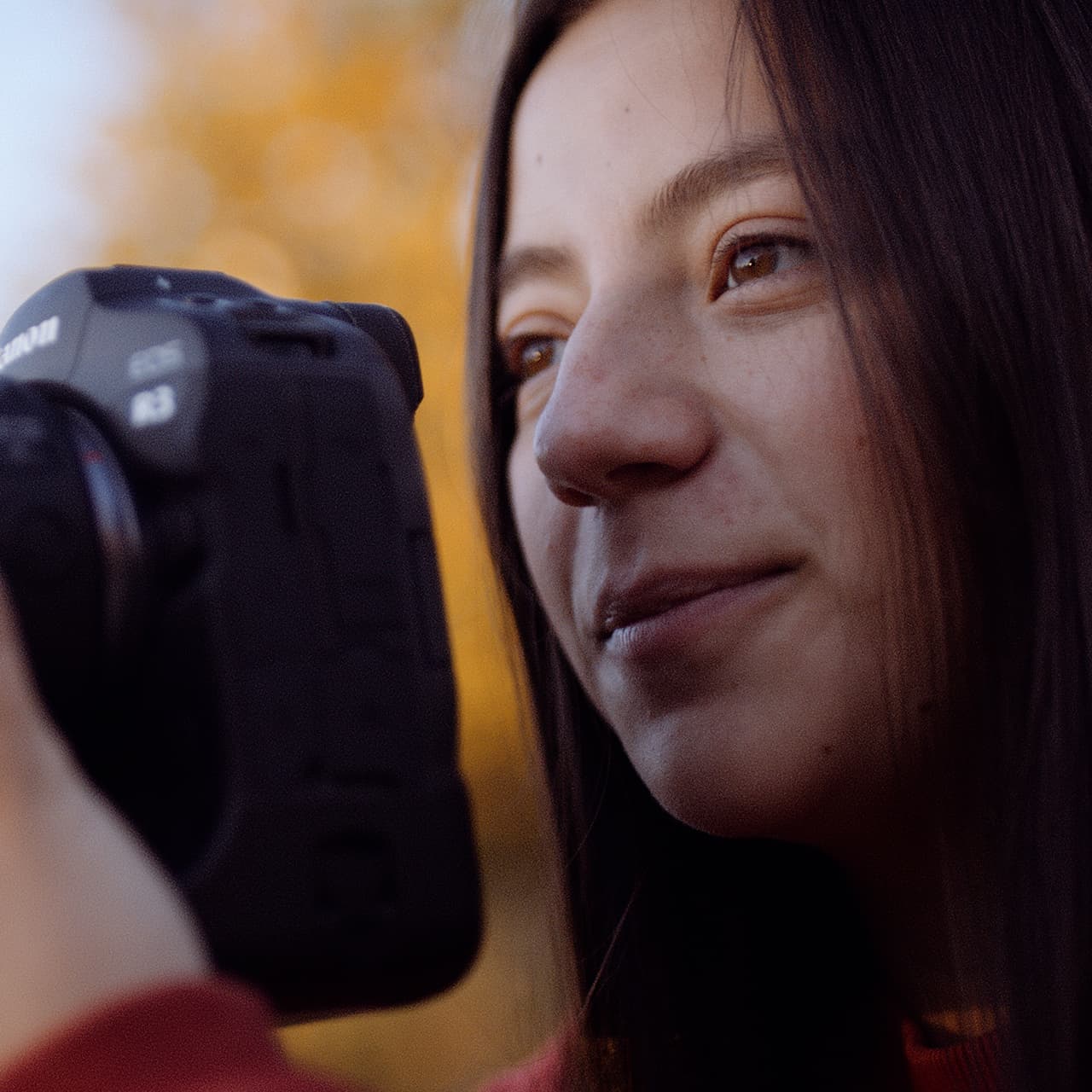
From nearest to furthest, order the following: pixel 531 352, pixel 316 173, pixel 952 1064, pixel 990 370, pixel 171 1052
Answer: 1. pixel 171 1052
2. pixel 990 370
3. pixel 952 1064
4. pixel 531 352
5. pixel 316 173

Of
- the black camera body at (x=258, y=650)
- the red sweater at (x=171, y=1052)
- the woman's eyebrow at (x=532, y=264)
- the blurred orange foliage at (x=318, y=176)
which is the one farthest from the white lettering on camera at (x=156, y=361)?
the blurred orange foliage at (x=318, y=176)

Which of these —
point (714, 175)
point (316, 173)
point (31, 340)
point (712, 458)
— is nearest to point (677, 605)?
point (712, 458)

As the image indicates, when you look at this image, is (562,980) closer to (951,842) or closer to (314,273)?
(951,842)

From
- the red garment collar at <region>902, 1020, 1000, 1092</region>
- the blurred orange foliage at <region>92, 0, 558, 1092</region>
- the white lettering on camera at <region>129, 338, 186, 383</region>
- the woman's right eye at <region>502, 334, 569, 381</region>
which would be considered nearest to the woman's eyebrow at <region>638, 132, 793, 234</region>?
the woman's right eye at <region>502, 334, 569, 381</region>

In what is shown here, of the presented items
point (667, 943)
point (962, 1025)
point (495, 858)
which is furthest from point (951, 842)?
point (495, 858)

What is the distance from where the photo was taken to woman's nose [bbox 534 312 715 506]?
596 millimetres

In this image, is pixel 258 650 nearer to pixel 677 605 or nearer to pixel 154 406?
pixel 154 406

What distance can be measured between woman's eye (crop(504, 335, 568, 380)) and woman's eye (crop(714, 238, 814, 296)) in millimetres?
164

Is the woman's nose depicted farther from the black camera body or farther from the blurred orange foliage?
the blurred orange foliage

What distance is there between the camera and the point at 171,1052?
1.06 ft

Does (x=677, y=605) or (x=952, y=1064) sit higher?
(x=677, y=605)

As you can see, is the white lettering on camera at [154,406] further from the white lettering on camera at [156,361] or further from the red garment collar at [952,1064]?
the red garment collar at [952,1064]

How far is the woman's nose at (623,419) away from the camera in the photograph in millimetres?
596

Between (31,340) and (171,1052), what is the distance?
29 centimetres
